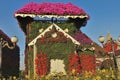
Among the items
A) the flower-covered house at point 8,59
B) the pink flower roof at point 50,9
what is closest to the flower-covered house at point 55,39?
the pink flower roof at point 50,9

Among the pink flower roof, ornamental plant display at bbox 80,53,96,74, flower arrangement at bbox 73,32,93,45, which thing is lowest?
ornamental plant display at bbox 80,53,96,74

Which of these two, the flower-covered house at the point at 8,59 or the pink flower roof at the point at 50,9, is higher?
the pink flower roof at the point at 50,9

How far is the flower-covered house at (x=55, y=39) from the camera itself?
38.3 metres

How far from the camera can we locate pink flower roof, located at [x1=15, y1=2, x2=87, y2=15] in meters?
40.5

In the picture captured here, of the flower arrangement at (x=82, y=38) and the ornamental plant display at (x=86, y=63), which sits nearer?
the ornamental plant display at (x=86, y=63)

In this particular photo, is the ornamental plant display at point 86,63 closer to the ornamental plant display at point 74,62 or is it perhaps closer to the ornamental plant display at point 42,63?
the ornamental plant display at point 74,62

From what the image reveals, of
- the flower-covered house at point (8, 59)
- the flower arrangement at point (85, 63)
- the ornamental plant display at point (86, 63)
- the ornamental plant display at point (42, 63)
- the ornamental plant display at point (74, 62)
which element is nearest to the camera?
the ornamental plant display at point (42, 63)

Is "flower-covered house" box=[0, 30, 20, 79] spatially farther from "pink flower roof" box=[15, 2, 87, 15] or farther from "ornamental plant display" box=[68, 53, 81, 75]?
"ornamental plant display" box=[68, 53, 81, 75]

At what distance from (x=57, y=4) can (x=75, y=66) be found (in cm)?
772

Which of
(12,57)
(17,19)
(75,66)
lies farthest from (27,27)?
(12,57)

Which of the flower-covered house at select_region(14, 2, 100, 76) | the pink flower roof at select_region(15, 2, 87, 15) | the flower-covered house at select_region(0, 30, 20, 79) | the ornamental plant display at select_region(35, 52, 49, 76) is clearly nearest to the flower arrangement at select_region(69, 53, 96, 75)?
the flower-covered house at select_region(14, 2, 100, 76)

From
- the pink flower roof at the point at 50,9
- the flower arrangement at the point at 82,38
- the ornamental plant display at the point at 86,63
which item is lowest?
the ornamental plant display at the point at 86,63

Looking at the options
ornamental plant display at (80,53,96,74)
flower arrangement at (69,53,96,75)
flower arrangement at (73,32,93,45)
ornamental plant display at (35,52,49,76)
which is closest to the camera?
ornamental plant display at (35,52,49,76)

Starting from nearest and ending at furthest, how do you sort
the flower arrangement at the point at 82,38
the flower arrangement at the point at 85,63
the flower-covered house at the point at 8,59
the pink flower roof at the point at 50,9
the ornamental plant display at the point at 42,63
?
1. the ornamental plant display at the point at 42,63
2. the flower arrangement at the point at 85,63
3. the pink flower roof at the point at 50,9
4. the flower arrangement at the point at 82,38
5. the flower-covered house at the point at 8,59
